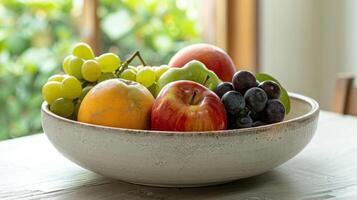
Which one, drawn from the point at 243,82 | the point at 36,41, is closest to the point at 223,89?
the point at 243,82

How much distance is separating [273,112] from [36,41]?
1.64 metres

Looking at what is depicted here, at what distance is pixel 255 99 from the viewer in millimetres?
1000

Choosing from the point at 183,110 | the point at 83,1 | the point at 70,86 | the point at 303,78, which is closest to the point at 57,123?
the point at 70,86

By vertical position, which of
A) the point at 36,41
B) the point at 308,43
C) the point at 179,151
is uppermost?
the point at 179,151

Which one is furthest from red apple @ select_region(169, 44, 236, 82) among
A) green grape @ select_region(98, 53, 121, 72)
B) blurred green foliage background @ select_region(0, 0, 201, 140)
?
blurred green foliage background @ select_region(0, 0, 201, 140)

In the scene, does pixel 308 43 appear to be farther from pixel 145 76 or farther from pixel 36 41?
pixel 145 76

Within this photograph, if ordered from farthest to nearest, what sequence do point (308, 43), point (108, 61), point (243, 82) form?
1. point (308, 43)
2. point (108, 61)
3. point (243, 82)

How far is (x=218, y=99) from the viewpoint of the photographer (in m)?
0.98

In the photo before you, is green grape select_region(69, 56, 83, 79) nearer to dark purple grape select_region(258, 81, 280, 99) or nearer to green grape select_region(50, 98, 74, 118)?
green grape select_region(50, 98, 74, 118)

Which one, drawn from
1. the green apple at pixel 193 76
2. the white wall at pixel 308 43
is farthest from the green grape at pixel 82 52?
the white wall at pixel 308 43

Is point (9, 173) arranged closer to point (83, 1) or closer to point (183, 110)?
point (183, 110)

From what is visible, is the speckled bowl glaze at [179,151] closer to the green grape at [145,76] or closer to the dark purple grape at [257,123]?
the dark purple grape at [257,123]

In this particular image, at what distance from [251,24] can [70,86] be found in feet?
6.26

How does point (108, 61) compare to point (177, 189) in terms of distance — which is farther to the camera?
point (108, 61)
